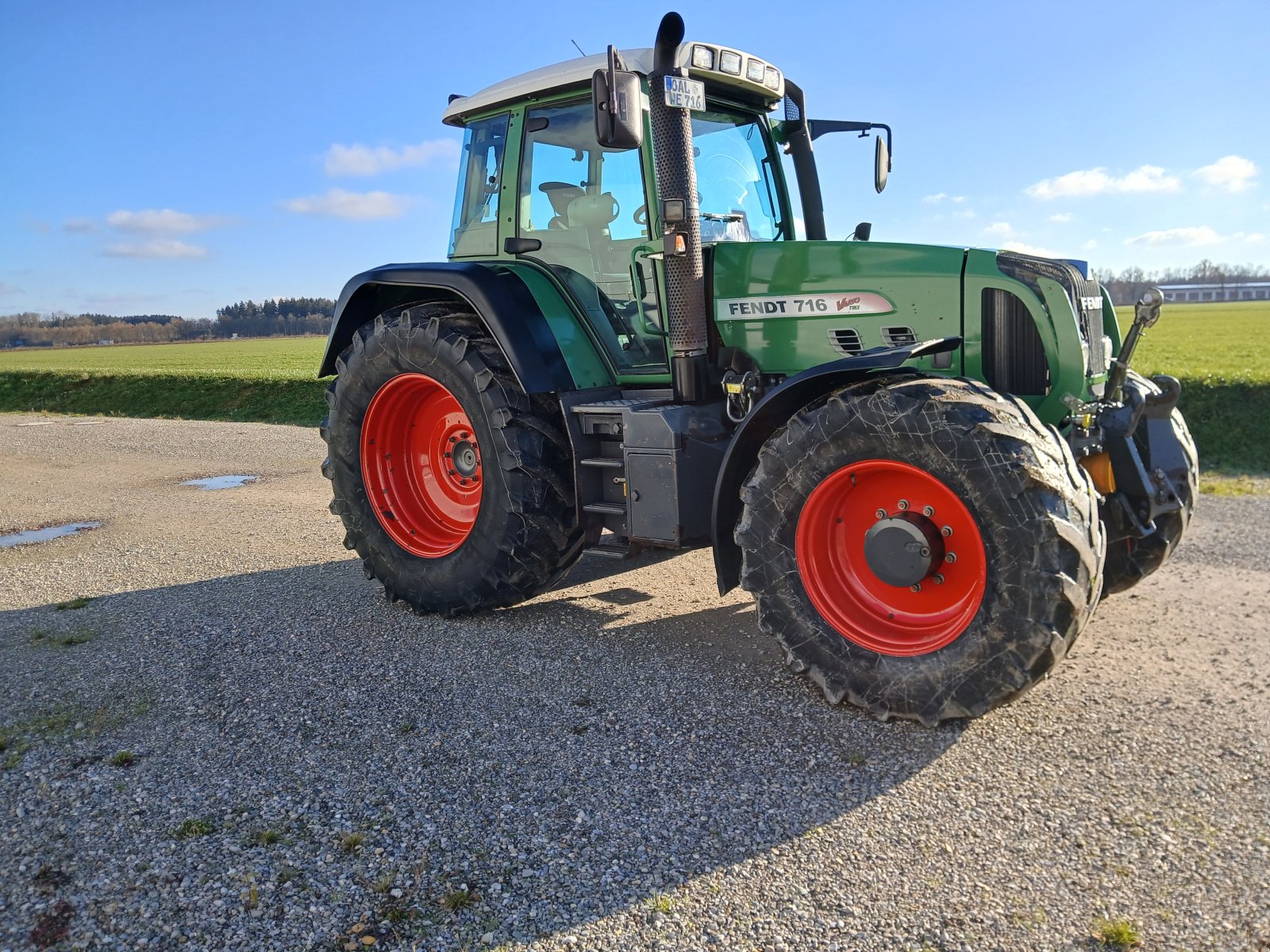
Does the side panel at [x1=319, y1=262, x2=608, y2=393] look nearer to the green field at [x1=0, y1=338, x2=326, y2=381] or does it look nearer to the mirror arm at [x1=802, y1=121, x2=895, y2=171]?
the mirror arm at [x1=802, y1=121, x2=895, y2=171]

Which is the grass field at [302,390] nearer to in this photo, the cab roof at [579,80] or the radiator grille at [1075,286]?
the radiator grille at [1075,286]

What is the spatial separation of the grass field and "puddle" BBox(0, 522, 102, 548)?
8897mm

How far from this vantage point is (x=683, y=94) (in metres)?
4.36

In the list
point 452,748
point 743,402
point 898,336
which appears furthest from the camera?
point 743,402

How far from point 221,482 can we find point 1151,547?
9178mm

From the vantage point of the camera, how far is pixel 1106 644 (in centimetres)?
466

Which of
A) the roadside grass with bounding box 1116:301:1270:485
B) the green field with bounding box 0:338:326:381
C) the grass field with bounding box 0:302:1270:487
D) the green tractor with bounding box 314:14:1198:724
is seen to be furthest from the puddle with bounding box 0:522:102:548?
the green field with bounding box 0:338:326:381

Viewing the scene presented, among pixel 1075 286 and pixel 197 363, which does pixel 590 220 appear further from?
pixel 197 363

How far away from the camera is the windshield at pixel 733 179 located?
4.98 m

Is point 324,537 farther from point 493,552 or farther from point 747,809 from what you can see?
point 747,809

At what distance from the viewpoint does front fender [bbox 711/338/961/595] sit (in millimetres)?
4074

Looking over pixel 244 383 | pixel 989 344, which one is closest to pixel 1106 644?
pixel 989 344

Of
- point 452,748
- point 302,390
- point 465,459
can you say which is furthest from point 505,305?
point 302,390

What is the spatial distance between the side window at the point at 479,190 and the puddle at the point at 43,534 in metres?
4.54
